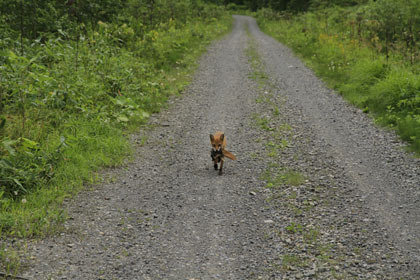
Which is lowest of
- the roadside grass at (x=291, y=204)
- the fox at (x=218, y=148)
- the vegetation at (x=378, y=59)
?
the roadside grass at (x=291, y=204)

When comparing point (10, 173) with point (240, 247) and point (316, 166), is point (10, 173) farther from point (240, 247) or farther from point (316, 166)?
point (316, 166)

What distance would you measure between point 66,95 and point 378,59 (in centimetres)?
1056

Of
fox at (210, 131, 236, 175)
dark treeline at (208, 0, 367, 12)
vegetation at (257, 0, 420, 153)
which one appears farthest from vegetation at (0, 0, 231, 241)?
dark treeline at (208, 0, 367, 12)

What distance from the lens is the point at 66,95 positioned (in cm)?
972

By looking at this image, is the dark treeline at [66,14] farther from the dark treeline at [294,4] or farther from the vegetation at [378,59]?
the dark treeline at [294,4]

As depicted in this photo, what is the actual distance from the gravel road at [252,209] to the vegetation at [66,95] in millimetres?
501

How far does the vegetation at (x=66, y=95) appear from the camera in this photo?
6465mm

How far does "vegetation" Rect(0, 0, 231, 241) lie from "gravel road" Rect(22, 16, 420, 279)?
501mm

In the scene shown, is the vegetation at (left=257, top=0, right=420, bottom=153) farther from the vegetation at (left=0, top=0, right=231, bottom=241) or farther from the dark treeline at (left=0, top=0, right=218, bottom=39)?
the dark treeline at (left=0, top=0, right=218, bottom=39)

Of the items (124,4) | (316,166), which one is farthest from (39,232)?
(124,4)

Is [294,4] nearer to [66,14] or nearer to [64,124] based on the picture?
[66,14]

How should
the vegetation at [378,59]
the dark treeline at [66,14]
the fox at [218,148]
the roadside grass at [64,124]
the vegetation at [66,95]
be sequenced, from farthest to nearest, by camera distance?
1. the dark treeline at [66,14]
2. the vegetation at [378,59]
3. the fox at [218,148]
4. the vegetation at [66,95]
5. the roadside grass at [64,124]

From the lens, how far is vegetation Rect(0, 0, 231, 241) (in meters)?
6.46

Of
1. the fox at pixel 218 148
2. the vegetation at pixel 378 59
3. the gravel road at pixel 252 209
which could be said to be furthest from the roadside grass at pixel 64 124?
the vegetation at pixel 378 59
